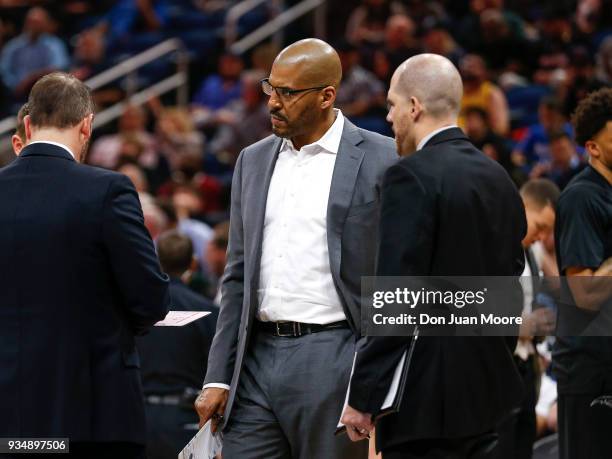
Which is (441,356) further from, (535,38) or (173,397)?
(535,38)

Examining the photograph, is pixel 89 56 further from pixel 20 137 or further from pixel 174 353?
pixel 20 137

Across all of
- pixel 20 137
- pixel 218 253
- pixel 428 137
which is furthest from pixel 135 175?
pixel 428 137

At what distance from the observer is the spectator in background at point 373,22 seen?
39.8 ft

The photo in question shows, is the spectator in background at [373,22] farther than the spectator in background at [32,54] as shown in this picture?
No

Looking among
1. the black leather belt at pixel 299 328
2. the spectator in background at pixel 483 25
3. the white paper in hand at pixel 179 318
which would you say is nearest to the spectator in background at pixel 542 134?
the spectator in background at pixel 483 25

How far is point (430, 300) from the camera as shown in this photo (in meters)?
3.52

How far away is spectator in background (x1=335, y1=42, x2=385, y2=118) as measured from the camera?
11.1 m

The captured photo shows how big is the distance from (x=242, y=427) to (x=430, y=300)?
966 mm

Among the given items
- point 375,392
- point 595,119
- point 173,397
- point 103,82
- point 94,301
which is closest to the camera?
point 375,392

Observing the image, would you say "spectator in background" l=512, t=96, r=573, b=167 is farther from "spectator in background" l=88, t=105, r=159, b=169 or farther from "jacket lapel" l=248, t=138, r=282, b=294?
"jacket lapel" l=248, t=138, r=282, b=294

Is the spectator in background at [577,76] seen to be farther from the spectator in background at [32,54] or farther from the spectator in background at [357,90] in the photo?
the spectator in background at [32,54]

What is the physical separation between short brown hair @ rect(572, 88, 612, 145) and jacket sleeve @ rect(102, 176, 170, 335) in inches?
78.7

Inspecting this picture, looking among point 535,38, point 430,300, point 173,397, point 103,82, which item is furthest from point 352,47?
point 430,300

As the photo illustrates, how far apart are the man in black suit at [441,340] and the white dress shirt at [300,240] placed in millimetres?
590
